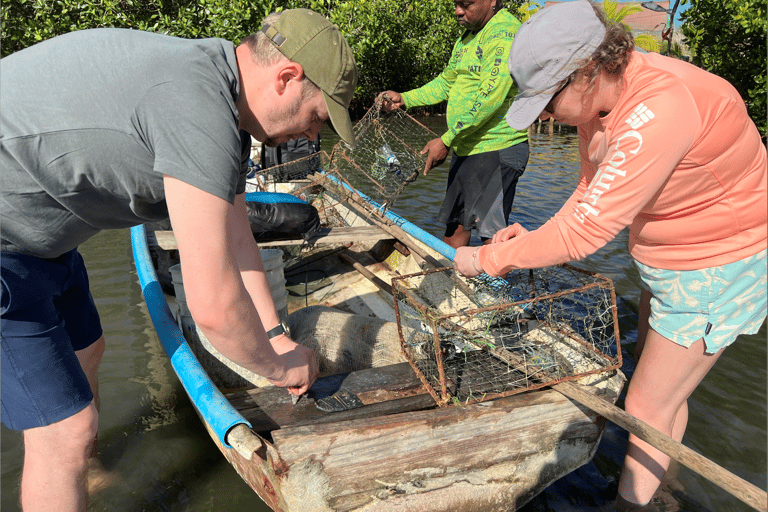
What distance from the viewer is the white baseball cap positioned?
1612 mm

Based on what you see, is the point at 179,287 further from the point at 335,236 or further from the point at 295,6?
the point at 295,6

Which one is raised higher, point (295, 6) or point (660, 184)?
point (660, 184)

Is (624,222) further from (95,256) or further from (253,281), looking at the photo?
(95,256)

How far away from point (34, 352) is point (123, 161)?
2.57ft

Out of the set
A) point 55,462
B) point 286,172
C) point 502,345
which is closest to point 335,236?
point 502,345

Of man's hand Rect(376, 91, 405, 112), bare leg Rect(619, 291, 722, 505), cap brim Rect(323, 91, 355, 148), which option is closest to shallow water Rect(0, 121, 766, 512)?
bare leg Rect(619, 291, 722, 505)

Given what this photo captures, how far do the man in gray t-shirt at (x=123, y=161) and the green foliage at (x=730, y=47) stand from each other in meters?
15.2

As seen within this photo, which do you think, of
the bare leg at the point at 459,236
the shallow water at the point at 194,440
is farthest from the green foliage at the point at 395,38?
the shallow water at the point at 194,440

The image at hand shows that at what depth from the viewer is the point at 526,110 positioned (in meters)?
1.80

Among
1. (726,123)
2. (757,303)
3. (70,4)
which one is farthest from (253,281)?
(70,4)

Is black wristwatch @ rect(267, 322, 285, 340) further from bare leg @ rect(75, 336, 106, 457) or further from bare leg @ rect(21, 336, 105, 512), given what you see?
bare leg @ rect(75, 336, 106, 457)

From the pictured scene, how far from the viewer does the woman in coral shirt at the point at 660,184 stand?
162cm

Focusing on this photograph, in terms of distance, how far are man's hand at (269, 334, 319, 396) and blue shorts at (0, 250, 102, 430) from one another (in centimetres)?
71

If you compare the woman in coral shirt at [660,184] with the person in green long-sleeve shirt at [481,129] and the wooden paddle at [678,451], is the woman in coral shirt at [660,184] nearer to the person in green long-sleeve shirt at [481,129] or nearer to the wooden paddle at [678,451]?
the wooden paddle at [678,451]
